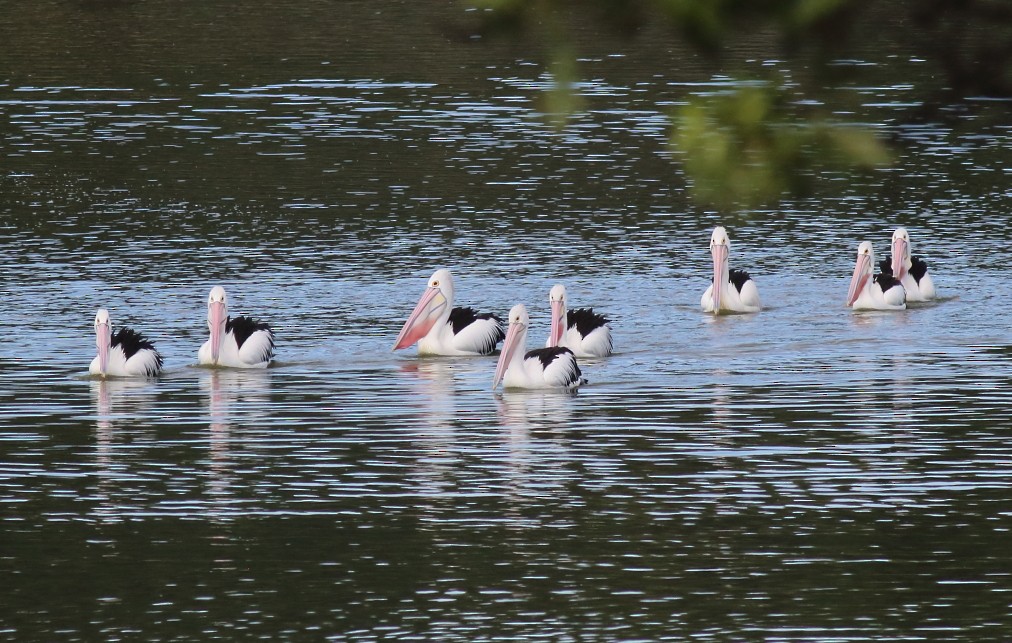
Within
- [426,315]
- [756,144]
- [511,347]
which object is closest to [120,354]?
[426,315]

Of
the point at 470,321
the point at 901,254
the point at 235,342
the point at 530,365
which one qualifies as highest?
the point at 901,254

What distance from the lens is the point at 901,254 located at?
19.4 meters

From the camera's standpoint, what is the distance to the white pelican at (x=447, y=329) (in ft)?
55.7

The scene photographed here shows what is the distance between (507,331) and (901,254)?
478 centimetres

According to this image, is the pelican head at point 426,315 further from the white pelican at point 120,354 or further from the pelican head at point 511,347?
the white pelican at point 120,354

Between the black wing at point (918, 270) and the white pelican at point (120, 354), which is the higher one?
the black wing at point (918, 270)

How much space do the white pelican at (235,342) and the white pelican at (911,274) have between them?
5785mm

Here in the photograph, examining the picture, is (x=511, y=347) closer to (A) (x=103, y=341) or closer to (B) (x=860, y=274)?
(A) (x=103, y=341)

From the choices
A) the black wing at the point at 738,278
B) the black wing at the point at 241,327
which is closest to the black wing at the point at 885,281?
the black wing at the point at 738,278

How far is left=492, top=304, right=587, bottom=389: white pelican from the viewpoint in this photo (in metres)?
15.5

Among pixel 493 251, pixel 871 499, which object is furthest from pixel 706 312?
pixel 871 499

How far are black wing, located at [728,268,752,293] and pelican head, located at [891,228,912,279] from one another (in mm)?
1785

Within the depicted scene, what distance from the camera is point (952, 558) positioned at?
33.6 ft

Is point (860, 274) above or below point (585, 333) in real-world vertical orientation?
above
